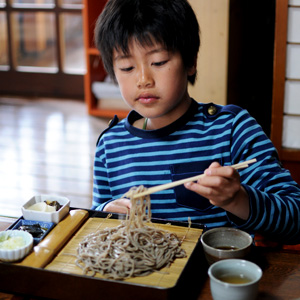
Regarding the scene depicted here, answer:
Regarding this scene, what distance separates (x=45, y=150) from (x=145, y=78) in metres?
2.92

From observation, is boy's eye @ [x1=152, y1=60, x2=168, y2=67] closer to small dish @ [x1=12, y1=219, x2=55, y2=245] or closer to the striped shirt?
the striped shirt

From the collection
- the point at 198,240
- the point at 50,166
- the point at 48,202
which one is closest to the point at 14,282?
the point at 48,202

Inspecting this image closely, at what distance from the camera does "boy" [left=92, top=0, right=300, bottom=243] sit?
4.80 ft

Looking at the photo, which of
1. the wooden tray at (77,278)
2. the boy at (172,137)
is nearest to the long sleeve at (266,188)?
the boy at (172,137)

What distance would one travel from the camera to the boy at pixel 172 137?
1.46 meters

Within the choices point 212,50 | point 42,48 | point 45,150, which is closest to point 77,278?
point 212,50

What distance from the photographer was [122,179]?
Result: 5.65ft

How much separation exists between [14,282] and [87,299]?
0.58ft

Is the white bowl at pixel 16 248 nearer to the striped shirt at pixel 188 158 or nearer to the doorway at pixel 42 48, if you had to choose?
the striped shirt at pixel 188 158

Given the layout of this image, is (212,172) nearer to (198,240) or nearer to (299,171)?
(198,240)

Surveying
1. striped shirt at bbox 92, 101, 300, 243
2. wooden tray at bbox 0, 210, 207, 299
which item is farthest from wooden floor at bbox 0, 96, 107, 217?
wooden tray at bbox 0, 210, 207, 299

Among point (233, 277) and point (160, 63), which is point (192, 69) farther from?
point (233, 277)

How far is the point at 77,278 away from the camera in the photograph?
117cm

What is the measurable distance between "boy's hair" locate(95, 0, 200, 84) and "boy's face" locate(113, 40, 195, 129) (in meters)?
0.02
